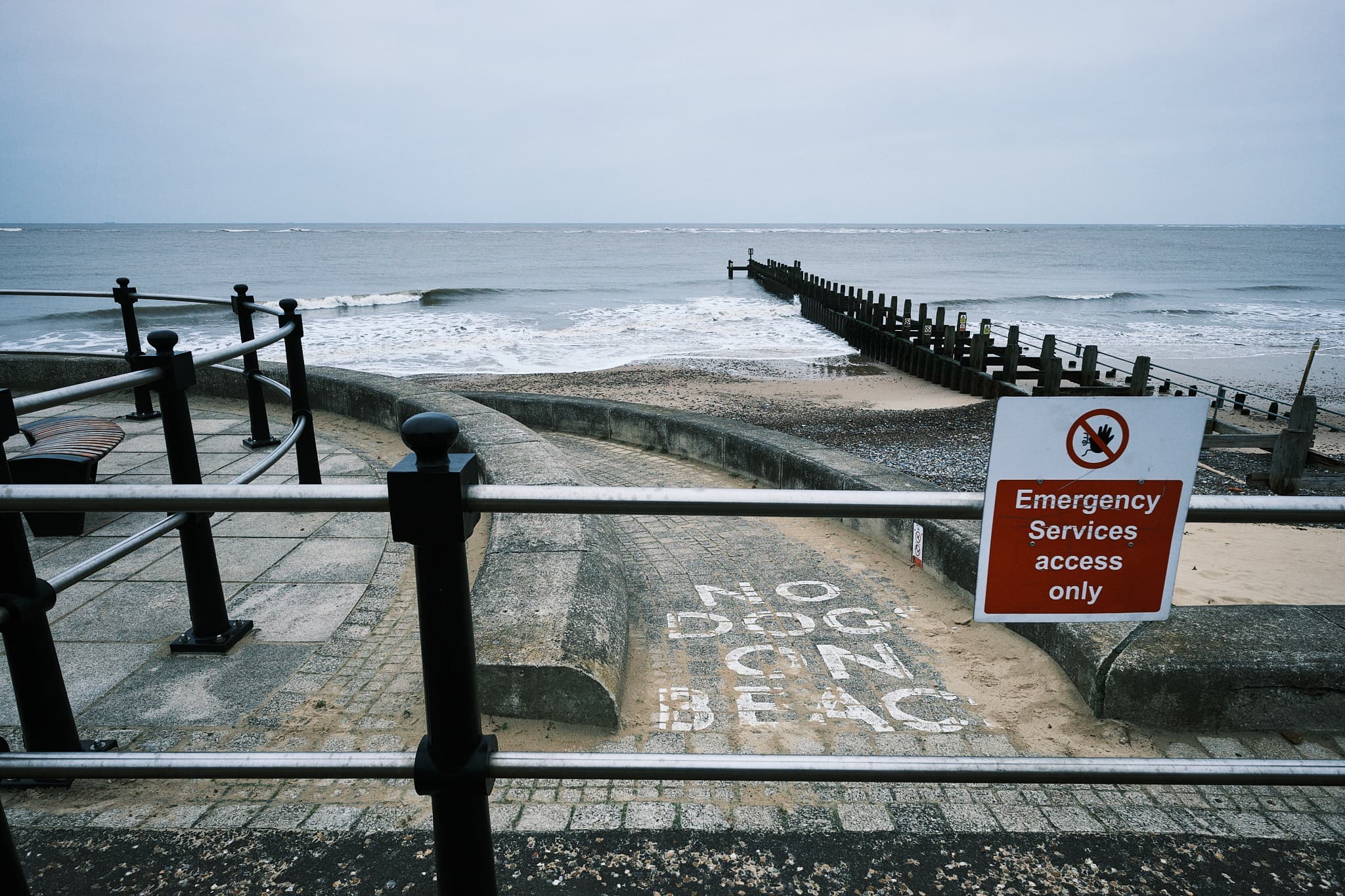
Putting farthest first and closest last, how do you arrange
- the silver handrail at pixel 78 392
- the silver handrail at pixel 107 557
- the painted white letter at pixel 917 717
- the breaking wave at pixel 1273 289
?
the breaking wave at pixel 1273 289, the painted white letter at pixel 917 717, the silver handrail at pixel 107 557, the silver handrail at pixel 78 392

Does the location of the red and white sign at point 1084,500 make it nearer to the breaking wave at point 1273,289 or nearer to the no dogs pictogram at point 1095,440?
the no dogs pictogram at point 1095,440

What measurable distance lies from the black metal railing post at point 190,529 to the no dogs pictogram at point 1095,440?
2.68 m

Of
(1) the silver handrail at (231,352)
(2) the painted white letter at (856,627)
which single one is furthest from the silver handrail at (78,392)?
(2) the painted white letter at (856,627)

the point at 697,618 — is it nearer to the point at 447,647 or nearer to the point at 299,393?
the point at 447,647

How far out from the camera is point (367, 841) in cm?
220

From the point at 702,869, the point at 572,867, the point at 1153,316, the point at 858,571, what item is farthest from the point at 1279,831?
the point at 1153,316

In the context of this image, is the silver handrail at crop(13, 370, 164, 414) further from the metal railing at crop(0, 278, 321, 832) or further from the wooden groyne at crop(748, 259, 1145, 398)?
the wooden groyne at crop(748, 259, 1145, 398)

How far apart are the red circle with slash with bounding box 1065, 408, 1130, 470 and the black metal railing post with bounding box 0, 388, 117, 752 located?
2318 mm

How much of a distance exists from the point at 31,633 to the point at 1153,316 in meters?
41.3

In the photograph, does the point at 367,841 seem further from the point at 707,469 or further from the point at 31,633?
the point at 707,469

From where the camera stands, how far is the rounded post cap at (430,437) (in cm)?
126

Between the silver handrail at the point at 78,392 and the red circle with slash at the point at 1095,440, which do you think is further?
the silver handrail at the point at 78,392

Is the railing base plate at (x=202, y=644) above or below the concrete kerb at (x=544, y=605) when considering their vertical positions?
below

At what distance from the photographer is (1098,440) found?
1.49 m
